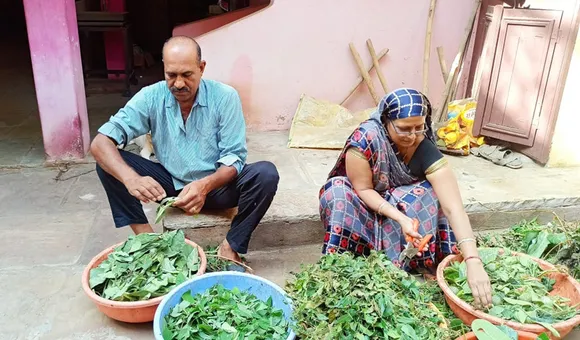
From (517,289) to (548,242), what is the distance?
59cm

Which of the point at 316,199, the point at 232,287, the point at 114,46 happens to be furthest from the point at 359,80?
the point at 114,46

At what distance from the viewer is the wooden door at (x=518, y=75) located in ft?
11.8

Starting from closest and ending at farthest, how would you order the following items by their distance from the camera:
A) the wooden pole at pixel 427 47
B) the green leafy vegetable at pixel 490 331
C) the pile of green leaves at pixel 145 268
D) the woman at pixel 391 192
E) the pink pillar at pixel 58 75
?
the green leafy vegetable at pixel 490 331 → the pile of green leaves at pixel 145 268 → the woman at pixel 391 192 → the pink pillar at pixel 58 75 → the wooden pole at pixel 427 47

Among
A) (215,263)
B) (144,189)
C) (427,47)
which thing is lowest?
(215,263)

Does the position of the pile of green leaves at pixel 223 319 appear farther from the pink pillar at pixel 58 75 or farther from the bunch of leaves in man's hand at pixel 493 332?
the pink pillar at pixel 58 75

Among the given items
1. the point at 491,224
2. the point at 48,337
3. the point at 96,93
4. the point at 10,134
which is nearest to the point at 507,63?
the point at 491,224

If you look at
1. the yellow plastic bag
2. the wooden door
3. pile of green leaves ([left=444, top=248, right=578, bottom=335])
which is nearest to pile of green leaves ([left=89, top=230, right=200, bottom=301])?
pile of green leaves ([left=444, top=248, right=578, bottom=335])

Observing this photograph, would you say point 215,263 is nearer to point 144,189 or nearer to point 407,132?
point 144,189

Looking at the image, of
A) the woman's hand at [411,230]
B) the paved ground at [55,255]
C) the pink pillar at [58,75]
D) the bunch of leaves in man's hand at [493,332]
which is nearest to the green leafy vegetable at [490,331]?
the bunch of leaves in man's hand at [493,332]

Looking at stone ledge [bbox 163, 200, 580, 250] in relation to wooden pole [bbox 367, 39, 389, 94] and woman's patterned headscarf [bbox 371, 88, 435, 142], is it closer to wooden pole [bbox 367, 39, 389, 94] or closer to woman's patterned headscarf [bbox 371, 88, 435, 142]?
woman's patterned headscarf [bbox 371, 88, 435, 142]

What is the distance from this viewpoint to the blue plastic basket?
2.04 m

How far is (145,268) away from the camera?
2248 mm

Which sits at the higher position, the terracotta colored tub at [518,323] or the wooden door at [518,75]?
the wooden door at [518,75]

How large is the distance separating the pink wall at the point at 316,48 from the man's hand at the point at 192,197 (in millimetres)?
2166
